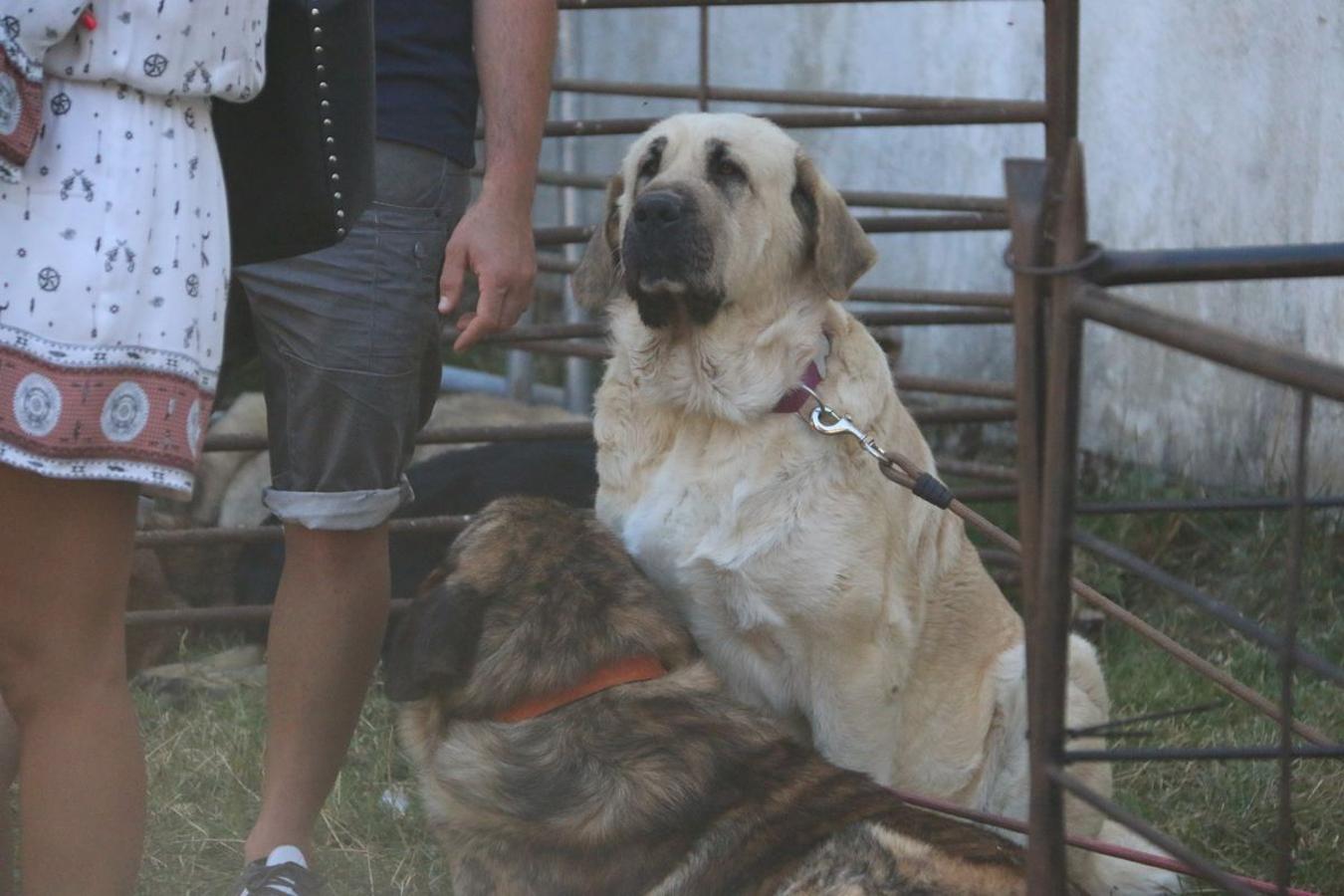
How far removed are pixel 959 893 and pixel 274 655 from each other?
1.36 m

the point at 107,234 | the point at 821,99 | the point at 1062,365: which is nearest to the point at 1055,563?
the point at 1062,365

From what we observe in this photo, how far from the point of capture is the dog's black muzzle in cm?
350

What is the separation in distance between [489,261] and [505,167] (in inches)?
7.3

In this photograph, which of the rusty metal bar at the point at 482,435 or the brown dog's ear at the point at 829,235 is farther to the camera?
the rusty metal bar at the point at 482,435

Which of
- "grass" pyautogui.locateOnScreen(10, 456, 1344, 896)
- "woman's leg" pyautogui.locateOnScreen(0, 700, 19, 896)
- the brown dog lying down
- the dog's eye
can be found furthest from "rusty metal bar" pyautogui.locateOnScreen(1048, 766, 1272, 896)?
the dog's eye

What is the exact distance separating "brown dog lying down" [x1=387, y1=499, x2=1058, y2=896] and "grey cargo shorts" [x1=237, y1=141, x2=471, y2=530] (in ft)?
0.85

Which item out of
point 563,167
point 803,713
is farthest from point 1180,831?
point 563,167

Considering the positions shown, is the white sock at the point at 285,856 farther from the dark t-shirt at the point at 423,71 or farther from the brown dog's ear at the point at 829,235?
the brown dog's ear at the point at 829,235

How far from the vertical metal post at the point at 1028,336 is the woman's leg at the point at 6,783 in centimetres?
162

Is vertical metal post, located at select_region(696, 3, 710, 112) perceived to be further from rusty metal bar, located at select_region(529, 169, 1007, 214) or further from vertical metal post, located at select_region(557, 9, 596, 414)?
vertical metal post, located at select_region(557, 9, 596, 414)

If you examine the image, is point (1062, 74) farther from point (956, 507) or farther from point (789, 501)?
point (789, 501)

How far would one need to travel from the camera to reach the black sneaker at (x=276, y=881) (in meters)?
2.98

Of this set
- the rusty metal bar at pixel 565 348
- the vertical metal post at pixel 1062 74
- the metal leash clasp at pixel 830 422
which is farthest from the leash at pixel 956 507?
the rusty metal bar at pixel 565 348

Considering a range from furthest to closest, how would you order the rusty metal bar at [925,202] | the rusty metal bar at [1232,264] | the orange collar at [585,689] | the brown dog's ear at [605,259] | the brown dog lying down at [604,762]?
the rusty metal bar at [925,202], the brown dog's ear at [605,259], the orange collar at [585,689], the brown dog lying down at [604,762], the rusty metal bar at [1232,264]
